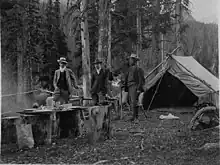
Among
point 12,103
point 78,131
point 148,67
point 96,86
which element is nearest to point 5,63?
point 12,103

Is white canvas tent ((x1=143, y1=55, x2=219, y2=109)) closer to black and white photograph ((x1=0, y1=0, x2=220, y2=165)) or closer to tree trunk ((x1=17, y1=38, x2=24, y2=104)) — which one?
black and white photograph ((x1=0, y1=0, x2=220, y2=165))

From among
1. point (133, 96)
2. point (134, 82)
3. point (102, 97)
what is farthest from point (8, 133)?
point (134, 82)

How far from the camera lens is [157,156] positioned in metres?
5.02

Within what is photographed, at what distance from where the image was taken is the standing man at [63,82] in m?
7.49

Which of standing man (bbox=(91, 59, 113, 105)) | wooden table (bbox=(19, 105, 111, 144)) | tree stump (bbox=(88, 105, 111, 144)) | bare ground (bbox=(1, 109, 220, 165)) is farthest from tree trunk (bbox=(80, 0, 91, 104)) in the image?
tree stump (bbox=(88, 105, 111, 144))

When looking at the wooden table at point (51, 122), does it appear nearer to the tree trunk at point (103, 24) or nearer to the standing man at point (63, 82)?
the standing man at point (63, 82)

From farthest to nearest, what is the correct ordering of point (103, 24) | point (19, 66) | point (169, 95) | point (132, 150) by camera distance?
1. point (19, 66)
2. point (169, 95)
3. point (103, 24)
4. point (132, 150)

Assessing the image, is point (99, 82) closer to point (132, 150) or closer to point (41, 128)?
point (41, 128)

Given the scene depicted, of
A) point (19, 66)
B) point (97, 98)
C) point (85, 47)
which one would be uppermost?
point (85, 47)

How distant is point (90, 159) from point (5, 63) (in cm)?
786

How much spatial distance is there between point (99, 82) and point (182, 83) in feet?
13.4

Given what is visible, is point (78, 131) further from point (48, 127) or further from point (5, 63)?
point (5, 63)

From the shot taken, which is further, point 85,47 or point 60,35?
point 60,35

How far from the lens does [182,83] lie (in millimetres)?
11430
